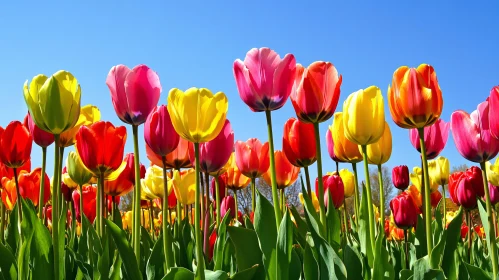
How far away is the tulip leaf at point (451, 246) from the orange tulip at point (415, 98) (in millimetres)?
394

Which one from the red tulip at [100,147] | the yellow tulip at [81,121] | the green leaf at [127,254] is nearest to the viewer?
the green leaf at [127,254]

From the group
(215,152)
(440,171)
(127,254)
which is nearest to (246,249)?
(127,254)

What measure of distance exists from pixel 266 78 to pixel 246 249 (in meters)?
0.57

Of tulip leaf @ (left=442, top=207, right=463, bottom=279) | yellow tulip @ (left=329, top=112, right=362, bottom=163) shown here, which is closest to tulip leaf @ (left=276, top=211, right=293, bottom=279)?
tulip leaf @ (left=442, top=207, right=463, bottom=279)

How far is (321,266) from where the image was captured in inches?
63.3

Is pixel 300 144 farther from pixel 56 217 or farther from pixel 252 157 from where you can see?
pixel 56 217

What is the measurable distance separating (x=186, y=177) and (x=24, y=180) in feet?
3.79

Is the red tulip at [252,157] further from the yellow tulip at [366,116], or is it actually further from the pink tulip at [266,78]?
the pink tulip at [266,78]

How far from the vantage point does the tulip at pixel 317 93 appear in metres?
1.81

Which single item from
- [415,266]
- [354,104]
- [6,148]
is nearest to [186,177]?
[6,148]

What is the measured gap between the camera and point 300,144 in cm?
214

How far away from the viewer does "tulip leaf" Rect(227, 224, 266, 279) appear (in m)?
1.63

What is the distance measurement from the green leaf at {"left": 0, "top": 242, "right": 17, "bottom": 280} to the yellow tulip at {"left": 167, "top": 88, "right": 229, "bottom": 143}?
2.73 feet

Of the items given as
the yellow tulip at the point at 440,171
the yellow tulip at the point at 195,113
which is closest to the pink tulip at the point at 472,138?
the yellow tulip at the point at 195,113
